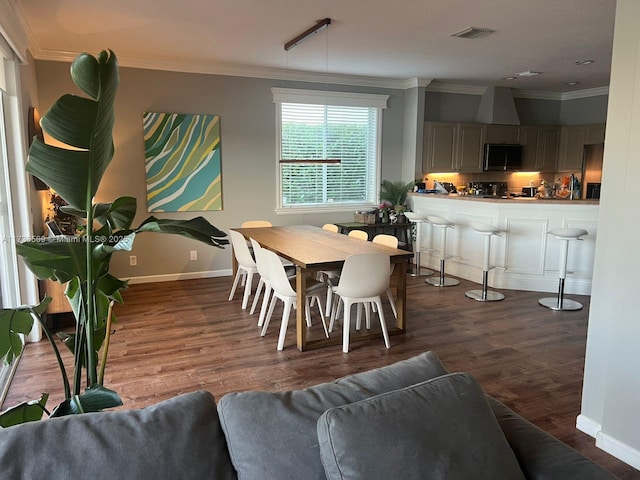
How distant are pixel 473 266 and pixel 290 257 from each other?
3.15 m

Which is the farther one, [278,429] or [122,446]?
[278,429]

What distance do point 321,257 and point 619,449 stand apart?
2245 mm

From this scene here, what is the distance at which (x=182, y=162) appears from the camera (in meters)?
6.06

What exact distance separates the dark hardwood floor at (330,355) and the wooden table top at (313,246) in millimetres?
743

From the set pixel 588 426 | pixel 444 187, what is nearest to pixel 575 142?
pixel 444 187

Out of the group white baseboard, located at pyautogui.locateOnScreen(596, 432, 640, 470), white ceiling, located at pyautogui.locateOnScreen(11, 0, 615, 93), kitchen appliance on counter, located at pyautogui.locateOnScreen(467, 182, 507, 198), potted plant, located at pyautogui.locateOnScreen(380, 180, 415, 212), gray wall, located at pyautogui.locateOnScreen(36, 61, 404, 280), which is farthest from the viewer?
kitchen appliance on counter, located at pyautogui.locateOnScreen(467, 182, 507, 198)

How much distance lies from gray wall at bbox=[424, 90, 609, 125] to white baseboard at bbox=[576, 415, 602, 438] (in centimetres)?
553

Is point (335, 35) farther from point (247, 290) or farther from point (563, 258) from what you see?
point (563, 258)

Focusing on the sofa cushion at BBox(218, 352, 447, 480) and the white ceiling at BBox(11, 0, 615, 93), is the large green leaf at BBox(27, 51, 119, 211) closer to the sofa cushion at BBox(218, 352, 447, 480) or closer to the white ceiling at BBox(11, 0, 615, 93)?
the sofa cushion at BBox(218, 352, 447, 480)

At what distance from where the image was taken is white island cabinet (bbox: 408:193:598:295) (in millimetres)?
5336

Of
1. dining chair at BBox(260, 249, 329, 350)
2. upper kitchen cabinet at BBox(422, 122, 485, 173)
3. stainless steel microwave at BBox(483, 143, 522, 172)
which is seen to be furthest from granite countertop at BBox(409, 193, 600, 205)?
dining chair at BBox(260, 249, 329, 350)

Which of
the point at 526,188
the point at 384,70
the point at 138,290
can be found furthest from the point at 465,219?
the point at 138,290

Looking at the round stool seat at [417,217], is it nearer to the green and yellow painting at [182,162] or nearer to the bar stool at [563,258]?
the bar stool at [563,258]

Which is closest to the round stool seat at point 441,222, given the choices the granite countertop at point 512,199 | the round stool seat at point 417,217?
the round stool seat at point 417,217
